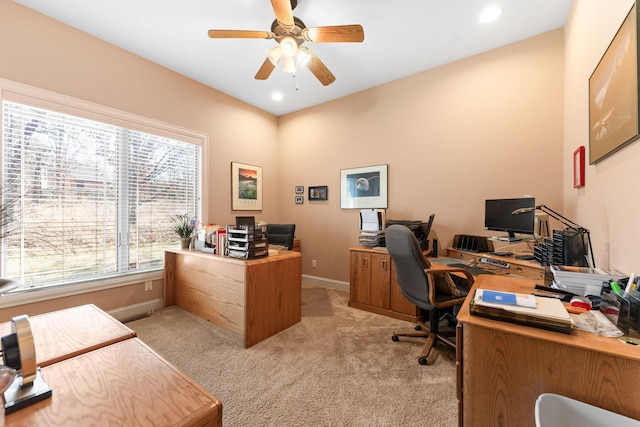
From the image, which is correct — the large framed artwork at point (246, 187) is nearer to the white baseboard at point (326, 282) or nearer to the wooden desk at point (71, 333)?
the white baseboard at point (326, 282)

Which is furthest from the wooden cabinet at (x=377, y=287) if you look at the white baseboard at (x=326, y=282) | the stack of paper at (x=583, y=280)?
the stack of paper at (x=583, y=280)

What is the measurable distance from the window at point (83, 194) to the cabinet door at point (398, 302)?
2778mm

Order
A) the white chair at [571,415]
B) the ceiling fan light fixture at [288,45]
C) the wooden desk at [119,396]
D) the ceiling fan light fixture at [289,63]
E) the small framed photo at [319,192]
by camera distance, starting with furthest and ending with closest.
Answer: the small framed photo at [319,192], the ceiling fan light fixture at [289,63], the ceiling fan light fixture at [288,45], the white chair at [571,415], the wooden desk at [119,396]

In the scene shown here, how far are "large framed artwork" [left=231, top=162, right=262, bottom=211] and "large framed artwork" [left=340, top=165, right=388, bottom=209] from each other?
1.43 m

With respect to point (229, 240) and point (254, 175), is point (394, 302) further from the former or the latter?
point (254, 175)

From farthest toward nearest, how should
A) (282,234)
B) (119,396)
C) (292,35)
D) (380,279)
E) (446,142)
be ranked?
(282,234), (446,142), (380,279), (292,35), (119,396)

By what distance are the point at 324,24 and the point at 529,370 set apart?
2888 millimetres

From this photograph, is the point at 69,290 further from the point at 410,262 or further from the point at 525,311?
the point at 525,311

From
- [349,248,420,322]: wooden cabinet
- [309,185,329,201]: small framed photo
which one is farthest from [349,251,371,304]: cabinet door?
[309,185,329,201]: small framed photo

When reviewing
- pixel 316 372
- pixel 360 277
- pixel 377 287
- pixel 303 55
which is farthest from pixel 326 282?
pixel 303 55

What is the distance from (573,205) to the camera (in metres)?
2.14

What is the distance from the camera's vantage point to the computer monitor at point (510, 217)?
218cm

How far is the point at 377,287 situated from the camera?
2.92m

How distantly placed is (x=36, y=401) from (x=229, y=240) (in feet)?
5.94
